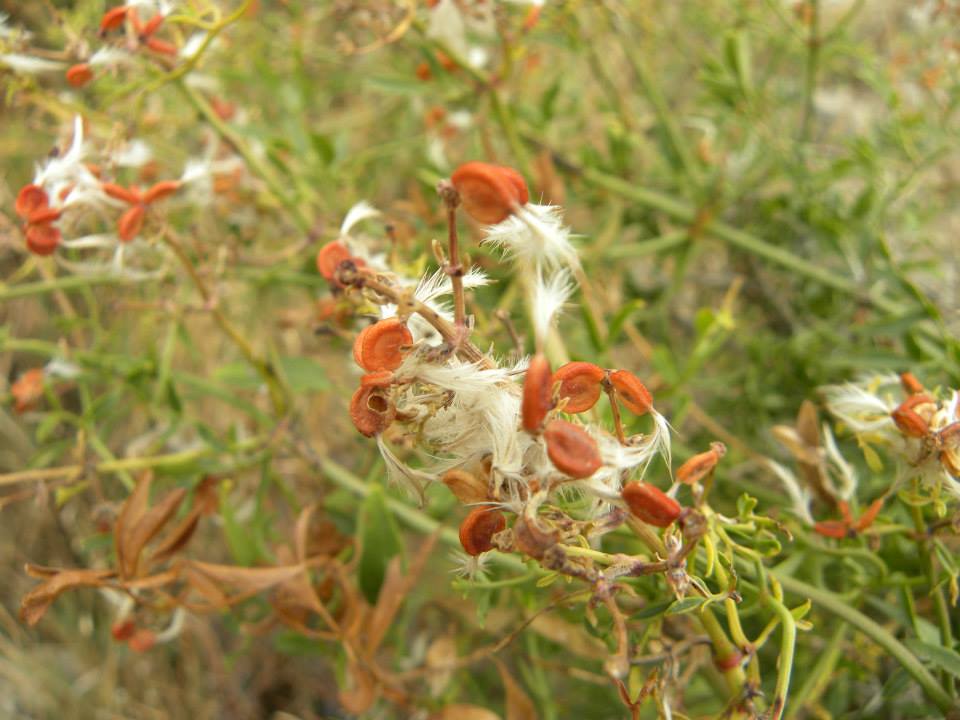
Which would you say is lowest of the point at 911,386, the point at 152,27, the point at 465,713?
the point at 465,713

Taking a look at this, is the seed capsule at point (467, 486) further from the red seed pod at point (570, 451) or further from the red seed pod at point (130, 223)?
the red seed pod at point (130, 223)

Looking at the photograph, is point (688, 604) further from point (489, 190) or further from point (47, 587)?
point (47, 587)

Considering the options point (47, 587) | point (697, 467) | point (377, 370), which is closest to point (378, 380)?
point (377, 370)

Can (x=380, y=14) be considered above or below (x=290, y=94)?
above

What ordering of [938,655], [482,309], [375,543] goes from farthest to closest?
1. [482,309]
2. [375,543]
3. [938,655]

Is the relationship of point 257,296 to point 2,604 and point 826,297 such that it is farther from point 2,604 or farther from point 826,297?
point 826,297

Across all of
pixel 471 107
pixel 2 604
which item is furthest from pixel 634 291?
pixel 2 604
